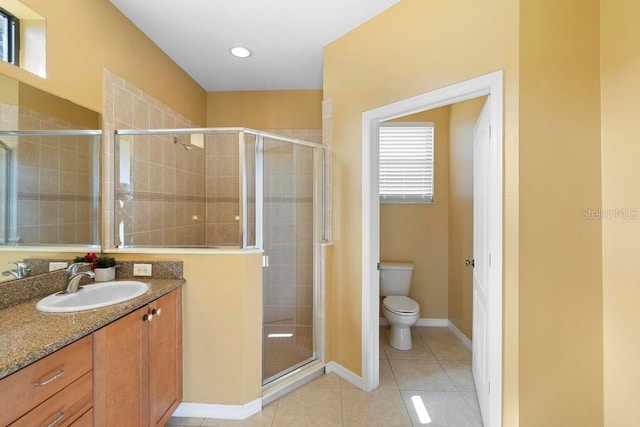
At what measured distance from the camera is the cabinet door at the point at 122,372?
117 cm

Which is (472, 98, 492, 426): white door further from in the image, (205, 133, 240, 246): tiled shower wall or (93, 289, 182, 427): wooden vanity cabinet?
(93, 289, 182, 427): wooden vanity cabinet

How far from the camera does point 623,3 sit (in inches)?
51.1

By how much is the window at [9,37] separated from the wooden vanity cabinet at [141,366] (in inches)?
54.9

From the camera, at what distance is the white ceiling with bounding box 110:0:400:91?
1.86 meters

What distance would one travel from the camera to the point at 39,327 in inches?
42.4

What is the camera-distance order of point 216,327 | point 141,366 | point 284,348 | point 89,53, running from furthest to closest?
1. point 284,348
2. point 216,327
3. point 89,53
4. point 141,366

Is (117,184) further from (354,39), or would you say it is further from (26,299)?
(354,39)

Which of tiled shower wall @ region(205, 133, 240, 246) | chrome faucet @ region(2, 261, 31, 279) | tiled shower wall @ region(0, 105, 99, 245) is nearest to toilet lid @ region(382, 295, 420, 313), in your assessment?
tiled shower wall @ region(205, 133, 240, 246)

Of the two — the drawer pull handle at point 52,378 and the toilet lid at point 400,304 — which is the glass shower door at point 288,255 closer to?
the toilet lid at point 400,304

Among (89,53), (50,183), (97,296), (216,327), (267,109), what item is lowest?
(216,327)

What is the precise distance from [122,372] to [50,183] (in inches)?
43.0

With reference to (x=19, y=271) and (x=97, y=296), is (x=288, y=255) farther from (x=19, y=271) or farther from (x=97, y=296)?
(x=19, y=271)

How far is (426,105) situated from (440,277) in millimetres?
2105

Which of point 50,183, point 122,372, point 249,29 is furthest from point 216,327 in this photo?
point 249,29
